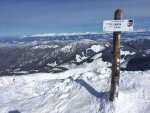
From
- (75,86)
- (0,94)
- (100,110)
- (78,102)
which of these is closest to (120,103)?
(100,110)

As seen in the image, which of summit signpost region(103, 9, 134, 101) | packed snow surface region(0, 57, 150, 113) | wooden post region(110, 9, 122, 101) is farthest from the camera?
packed snow surface region(0, 57, 150, 113)

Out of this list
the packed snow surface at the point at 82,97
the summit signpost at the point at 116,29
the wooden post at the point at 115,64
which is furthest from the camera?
A: the packed snow surface at the point at 82,97

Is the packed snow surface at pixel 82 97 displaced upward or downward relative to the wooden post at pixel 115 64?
downward

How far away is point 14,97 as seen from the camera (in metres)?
16.4

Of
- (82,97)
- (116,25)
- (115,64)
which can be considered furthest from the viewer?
(82,97)

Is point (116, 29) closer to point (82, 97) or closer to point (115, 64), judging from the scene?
point (115, 64)

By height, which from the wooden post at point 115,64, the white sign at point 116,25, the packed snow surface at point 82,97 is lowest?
the packed snow surface at point 82,97

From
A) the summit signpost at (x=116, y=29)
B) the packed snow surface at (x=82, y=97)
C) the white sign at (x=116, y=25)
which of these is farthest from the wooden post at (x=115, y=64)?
the packed snow surface at (x=82, y=97)

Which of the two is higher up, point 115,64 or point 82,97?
point 115,64

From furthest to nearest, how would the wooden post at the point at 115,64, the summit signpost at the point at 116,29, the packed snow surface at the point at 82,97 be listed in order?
the packed snow surface at the point at 82,97 → the wooden post at the point at 115,64 → the summit signpost at the point at 116,29

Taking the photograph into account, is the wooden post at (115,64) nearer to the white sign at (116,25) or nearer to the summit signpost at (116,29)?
the summit signpost at (116,29)

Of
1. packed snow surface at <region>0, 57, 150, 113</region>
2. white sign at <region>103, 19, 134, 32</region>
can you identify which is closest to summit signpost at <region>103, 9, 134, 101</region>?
white sign at <region>103, 19, 134, 32</region>

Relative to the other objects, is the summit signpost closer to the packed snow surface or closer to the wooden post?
the wooden post

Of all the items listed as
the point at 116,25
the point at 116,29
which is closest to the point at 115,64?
the point at 116,29
